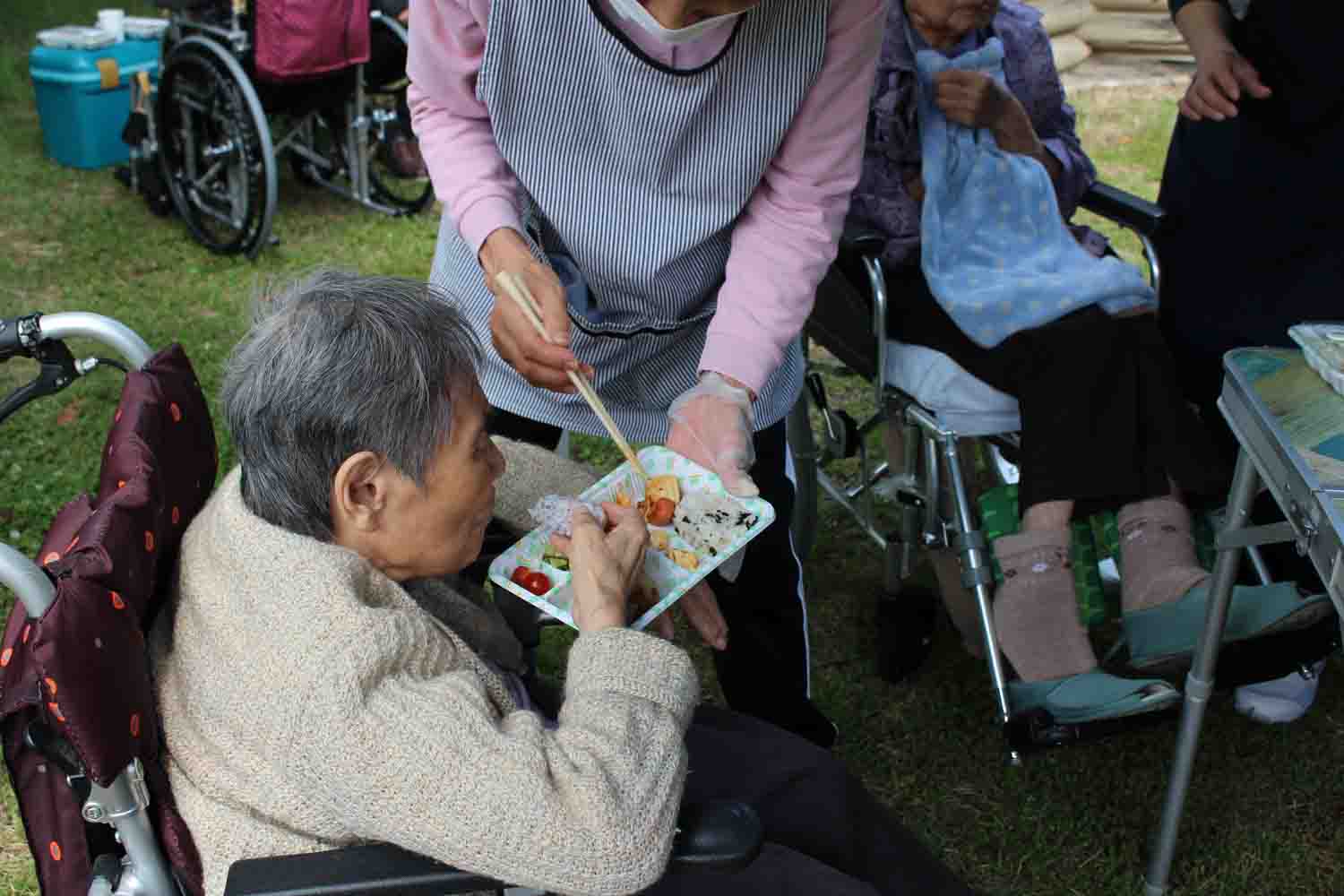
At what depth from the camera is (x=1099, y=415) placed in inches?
103

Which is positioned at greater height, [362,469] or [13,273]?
[362,469]

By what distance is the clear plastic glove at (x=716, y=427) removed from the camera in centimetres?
195

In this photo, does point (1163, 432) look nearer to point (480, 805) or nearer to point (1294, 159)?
point (1294, 159)

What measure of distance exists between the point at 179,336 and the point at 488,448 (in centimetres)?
337

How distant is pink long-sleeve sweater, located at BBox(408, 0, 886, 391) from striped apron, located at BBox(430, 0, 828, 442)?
0.14ft

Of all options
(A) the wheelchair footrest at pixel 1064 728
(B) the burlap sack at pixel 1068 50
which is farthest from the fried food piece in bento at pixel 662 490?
(B) the burlap sack at pixel 1068 50

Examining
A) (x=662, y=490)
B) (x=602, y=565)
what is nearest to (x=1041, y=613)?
(x=662, y=490)

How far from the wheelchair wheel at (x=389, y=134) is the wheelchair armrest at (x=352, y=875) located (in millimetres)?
4614

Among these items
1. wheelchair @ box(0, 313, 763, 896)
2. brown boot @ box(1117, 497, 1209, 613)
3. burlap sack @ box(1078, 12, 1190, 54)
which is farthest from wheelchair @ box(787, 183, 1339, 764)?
burlap sack @ box(1078, 12, 1190, 54)

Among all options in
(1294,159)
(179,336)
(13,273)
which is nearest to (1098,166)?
(1294,159)

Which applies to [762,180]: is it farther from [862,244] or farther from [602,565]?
[602,565]

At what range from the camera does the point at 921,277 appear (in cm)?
288

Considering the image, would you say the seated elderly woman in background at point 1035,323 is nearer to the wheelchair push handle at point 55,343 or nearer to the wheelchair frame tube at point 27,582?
the wheelchair push handle at point 55,343

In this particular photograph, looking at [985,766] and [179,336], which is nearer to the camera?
[985,766]
